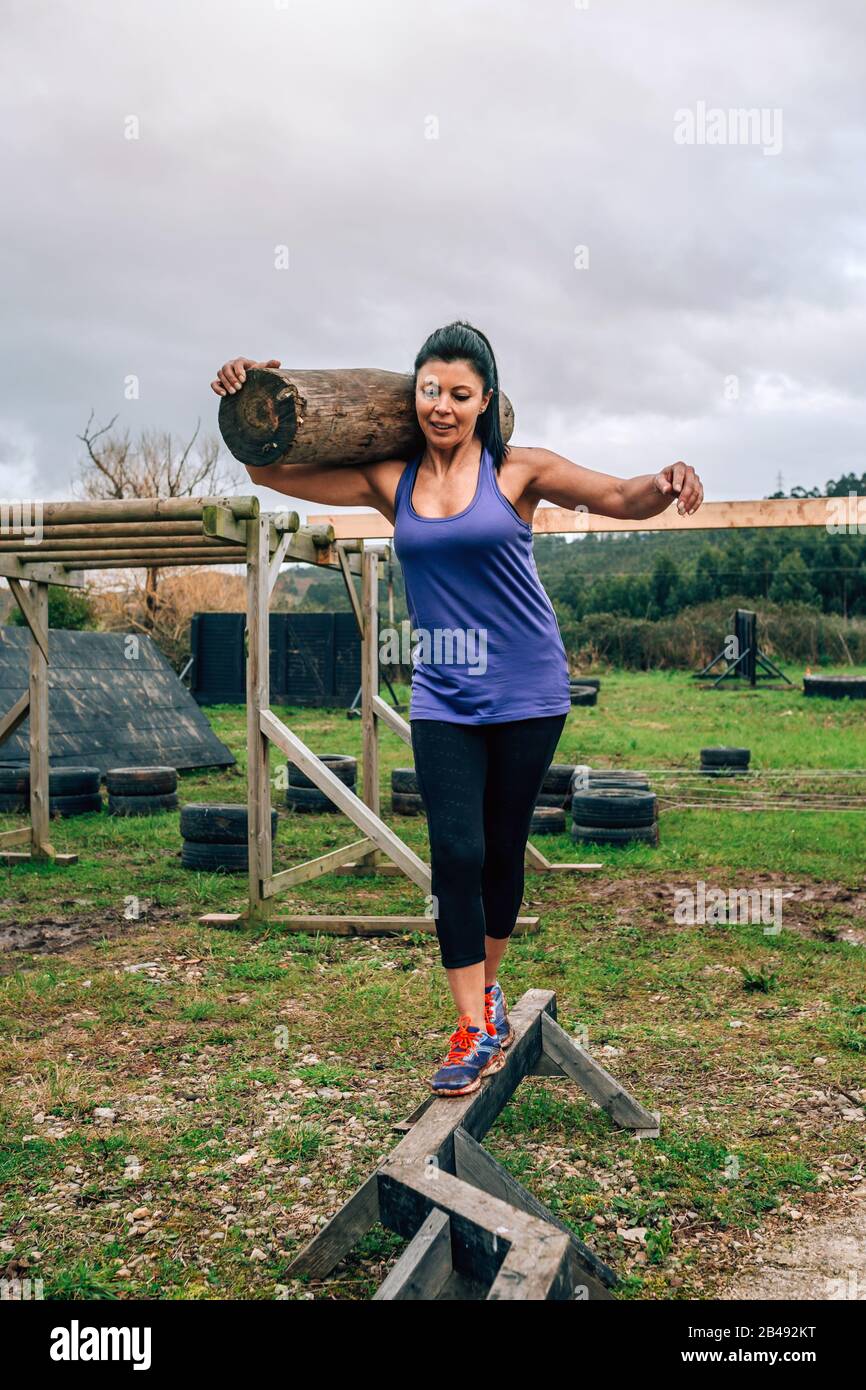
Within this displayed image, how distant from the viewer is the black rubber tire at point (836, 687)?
Result: 64.7ft

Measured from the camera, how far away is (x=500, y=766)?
2.72 meters

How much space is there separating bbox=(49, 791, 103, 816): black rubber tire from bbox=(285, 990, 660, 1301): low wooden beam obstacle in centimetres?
787

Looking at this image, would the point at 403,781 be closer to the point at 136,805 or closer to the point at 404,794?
the point at 404,794

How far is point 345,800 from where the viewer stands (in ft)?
19.8

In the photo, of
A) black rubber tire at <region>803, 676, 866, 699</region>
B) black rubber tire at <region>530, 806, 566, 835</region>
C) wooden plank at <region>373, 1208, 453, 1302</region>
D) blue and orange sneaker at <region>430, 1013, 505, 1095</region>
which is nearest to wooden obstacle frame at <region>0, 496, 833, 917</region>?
black rubber tire at <region>530, 806, 566, 835</region>

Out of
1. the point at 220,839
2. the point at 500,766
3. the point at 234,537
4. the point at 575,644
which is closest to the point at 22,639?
the point at 220,839

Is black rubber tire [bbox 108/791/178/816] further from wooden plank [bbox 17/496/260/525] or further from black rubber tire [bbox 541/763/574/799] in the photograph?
wooden plank [bbox 17/496/260/525]

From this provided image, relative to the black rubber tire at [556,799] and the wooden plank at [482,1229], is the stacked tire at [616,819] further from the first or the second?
the wooden plank at [482,1229]

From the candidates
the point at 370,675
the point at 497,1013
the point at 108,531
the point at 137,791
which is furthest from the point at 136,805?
the point at 497,1013

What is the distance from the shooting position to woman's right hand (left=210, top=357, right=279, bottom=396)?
287cm

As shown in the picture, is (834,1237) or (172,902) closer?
(834,1237)

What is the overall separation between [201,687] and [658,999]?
59.3 ft

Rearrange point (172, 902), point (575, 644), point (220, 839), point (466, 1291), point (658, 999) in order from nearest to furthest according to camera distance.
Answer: point (466, 1291) < point (658, 999) < point (172, 902) < point (220, 839) < point (575, 644)

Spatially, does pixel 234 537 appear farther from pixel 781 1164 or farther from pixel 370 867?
pixel 781 1164
